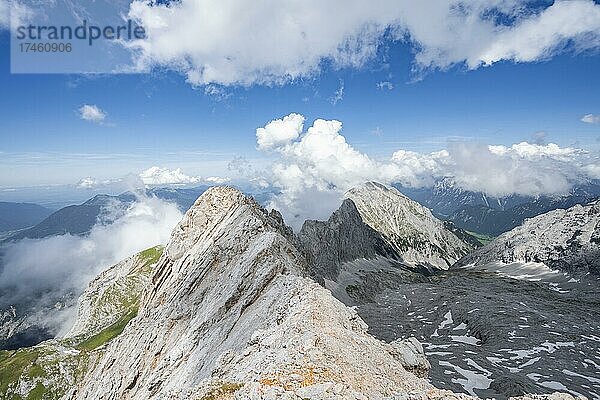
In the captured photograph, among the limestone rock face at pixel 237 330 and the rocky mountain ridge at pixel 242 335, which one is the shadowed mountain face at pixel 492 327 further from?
the limestone rock face at pixel 237 330

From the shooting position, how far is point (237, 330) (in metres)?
41.4

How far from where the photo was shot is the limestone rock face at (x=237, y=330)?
2319 cm

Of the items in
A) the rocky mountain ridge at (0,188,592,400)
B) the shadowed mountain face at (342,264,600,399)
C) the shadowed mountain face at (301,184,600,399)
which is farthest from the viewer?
the shadowed mountain face at (301,184,600,399)

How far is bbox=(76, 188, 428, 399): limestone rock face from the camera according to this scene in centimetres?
2319

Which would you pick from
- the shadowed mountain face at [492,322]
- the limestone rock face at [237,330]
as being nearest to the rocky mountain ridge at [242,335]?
the limestone rock face at [237,330]

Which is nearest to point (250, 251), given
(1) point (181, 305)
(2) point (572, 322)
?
(1) point (181, 305)

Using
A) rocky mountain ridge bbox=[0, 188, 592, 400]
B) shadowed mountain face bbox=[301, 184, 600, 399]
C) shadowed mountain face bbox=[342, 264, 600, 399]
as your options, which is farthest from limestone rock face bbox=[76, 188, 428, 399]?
shadowed mountain face bbox=[301, 184, 600, 399]

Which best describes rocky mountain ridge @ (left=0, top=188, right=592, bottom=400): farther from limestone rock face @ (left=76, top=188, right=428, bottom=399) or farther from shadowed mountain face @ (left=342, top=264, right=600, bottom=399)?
shadowed mountain face @ (left=342, top=264, right=600, bottom=399)

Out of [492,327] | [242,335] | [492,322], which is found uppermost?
[242,335]

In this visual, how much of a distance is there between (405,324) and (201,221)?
77.4 meters

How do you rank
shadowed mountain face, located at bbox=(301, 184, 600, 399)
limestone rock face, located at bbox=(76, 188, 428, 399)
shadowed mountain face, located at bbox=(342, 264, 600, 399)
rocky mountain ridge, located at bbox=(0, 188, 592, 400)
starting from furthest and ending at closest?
1. shadowed mountain face, located at bbox=(301, 184, 600, 399)
2. shadowed mountain face, located at bbox=(342, 264, 600, 399)
3. limestone rock face, located at bbox=(76, 188, 428, 399)
4. rocky mountain ridge, located at bbox=(0, 188, 592, 400)

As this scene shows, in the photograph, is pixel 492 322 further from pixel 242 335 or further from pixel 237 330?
pixel 242 335

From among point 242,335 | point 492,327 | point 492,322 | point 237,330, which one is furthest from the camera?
point 492,322

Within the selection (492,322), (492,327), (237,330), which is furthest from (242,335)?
(492,322)
